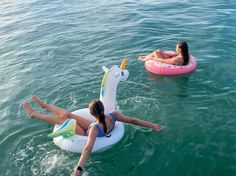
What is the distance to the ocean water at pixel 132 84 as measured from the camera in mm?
6828

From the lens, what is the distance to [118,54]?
1206 cm

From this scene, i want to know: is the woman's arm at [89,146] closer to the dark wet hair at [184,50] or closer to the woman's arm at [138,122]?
the woman's arm at [138,122]

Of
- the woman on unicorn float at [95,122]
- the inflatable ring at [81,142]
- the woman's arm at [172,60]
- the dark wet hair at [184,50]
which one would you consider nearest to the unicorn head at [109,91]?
the woman on unicorn float at [95,122]

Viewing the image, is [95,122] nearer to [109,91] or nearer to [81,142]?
[81,142]

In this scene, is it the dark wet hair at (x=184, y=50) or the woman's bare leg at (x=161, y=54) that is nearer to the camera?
the dark wet hair at (x=184, y=50)

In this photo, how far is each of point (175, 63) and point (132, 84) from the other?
1.56 metres

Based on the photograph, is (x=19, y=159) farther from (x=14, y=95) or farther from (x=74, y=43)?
(x=74, y=43)

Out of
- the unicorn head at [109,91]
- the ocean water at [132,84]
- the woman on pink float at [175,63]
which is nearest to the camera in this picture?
the ocean water at [132,84]

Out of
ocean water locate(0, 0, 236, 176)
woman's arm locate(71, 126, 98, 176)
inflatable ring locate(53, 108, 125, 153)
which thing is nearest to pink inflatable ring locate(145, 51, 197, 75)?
ocean water locate(0, 0, 236, 176)

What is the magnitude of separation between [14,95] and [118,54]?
4134 mm

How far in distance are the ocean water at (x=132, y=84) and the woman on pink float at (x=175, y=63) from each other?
251 mm

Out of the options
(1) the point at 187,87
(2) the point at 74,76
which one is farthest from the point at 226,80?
(2) the point at 74,76

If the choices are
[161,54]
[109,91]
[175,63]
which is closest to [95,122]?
[109,91]

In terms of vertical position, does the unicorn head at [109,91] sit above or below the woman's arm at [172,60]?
above
